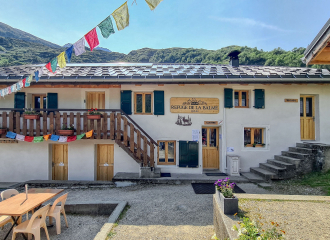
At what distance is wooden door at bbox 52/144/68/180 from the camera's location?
8.22 metres

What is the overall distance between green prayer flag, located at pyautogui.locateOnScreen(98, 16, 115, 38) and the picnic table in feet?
13.9

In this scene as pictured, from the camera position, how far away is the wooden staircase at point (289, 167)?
6.94 m

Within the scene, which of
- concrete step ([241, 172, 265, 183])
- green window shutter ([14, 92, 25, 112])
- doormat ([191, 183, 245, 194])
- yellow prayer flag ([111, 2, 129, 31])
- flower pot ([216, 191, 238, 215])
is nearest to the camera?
flower pot ([216, 191, 238, 215])

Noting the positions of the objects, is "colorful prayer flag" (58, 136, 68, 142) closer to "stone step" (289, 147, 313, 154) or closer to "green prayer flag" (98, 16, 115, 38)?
"green prayer flag" (98, 16, 115, 38)

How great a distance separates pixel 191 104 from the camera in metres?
8.11

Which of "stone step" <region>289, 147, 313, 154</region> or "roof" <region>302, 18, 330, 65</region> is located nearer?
"roof" <region>302, 18, 330, 65</region>

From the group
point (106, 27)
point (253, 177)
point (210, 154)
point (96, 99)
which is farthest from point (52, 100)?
point (253, 177)

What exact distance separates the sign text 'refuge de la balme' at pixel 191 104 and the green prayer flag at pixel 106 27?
4.21 meters

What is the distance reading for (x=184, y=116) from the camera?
8109mm

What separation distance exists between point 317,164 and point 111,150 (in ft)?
28.1

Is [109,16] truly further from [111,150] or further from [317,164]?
[317,164]

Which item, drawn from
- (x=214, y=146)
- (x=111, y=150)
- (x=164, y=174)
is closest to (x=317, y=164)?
(x=214, y=146)

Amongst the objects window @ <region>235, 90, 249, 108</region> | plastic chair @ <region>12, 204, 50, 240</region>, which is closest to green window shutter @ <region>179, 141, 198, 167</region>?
window @ <region>235, 90, 249, 108</region>

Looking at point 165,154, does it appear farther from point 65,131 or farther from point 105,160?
point 65,131
